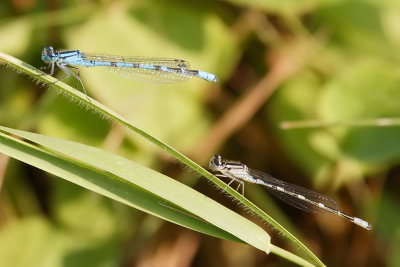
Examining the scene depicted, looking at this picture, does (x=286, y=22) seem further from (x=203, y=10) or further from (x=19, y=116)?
(x=19, y=116)

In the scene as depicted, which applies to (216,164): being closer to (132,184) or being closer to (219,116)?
(219,116)

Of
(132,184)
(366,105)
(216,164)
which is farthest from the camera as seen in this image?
(366,105)

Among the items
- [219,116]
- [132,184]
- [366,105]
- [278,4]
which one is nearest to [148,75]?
[219,116]

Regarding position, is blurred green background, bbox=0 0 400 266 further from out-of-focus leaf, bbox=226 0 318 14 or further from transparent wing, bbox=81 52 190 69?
transparent wing, bbox=81 52 190 69

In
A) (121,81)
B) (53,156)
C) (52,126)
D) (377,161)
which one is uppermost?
(377,161)

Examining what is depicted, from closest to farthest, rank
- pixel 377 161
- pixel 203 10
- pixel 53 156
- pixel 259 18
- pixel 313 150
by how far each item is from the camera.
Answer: pixel 53 156
pixel 377 161
pixel 313 150
pixel 203 10
pixel 259 18

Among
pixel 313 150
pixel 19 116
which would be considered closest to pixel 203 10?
pixel 313 150
